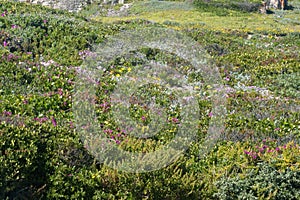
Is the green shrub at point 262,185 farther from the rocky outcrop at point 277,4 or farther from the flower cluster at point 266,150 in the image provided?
the rocky outcrop at point 277,4

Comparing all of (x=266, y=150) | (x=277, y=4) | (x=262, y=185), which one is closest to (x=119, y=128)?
(x=266, y=150)

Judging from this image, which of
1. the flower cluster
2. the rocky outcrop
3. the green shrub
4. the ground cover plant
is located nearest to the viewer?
the ground cover plant

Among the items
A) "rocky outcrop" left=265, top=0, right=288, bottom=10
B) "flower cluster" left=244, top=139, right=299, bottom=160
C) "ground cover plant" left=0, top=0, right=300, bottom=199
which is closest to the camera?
"ground cover plant" left=0, top=0, right=300, bottom=199

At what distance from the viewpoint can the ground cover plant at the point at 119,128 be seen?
616cm

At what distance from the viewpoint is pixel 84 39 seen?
1540cm

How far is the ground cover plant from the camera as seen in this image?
20.2 feet

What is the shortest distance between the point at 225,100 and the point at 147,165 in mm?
6392

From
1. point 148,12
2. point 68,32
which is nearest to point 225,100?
point 68,32

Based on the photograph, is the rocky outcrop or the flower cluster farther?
the rocky outcrop

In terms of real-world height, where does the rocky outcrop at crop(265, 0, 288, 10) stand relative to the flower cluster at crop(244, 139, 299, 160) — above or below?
below

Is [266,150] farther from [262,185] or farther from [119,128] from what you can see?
[119,128]

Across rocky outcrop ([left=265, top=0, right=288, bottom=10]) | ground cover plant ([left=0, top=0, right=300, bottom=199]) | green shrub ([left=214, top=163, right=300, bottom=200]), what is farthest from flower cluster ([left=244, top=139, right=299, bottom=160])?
rocky outcrop ([left=265, top=0, right=288, bottom=10])

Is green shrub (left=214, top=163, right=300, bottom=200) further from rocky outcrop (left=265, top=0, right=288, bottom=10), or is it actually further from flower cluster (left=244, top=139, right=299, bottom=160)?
rocky outcrop (left=265, top=0, right=288, bottom=10)

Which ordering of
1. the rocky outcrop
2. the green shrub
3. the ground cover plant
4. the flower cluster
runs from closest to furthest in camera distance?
the ground cover plant
the green shrub
the flower cluster
the rocky outcrop
